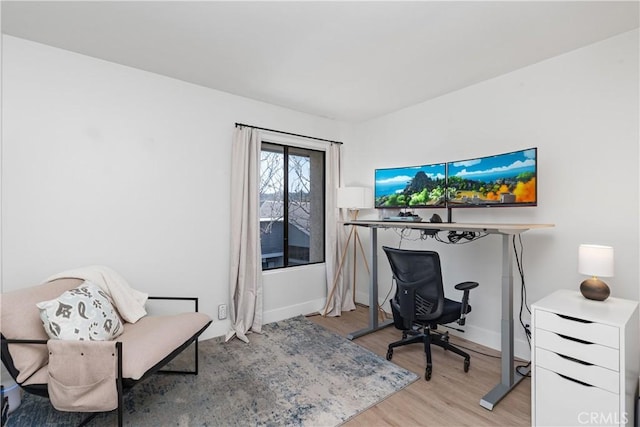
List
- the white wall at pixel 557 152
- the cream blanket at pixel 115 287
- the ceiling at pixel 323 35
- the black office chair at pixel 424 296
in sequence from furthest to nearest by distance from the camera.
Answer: the black office chair at pixel 424 296
the cream blanket at pixel 115 287
the white wall at pixel 557 152
the ceiling at pixel 323 35

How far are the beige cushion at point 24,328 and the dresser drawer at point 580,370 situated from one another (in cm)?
293

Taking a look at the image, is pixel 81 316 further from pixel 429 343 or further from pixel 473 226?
pixel 473 226

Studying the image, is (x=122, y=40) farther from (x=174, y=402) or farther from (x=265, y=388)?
(x=265, y=388)

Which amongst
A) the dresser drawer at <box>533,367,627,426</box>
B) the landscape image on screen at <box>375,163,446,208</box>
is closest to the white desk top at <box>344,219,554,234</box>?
the landscape image on screen at <box>375,163,446,208</box>

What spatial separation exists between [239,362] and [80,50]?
2861mm

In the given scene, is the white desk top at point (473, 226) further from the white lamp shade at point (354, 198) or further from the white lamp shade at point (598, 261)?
the white lamp shade at point (354, 198)

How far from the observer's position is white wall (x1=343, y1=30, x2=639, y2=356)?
2158mm

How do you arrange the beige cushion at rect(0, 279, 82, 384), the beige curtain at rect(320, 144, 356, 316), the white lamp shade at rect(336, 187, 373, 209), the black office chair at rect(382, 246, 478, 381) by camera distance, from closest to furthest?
the beige cushion at rect(0, 279, 82, 384), the black office chair at rect(382, 246, 478, 381), the white lamp shade at rect(336, 187, 373, 209), the beige curtain at rect(320, 144, 356, 316)

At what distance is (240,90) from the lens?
10.4 ft

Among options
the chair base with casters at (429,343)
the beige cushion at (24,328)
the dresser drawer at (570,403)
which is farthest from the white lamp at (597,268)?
the beige cushion at (24,328)

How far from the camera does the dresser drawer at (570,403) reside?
158cm

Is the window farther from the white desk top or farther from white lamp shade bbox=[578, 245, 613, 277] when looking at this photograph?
white lamp shade bbox=[578, 245, 613, 277]

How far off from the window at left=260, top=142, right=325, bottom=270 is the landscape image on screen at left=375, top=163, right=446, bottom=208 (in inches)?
38.0

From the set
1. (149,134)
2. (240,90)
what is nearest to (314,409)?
(149,134)
